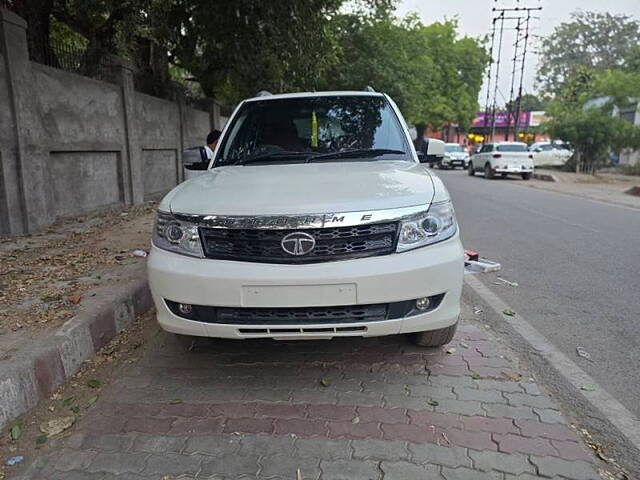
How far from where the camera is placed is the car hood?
→ 2594 mm

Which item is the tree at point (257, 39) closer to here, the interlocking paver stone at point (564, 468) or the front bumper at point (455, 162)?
the interlocking paver stone at point (564, 468)

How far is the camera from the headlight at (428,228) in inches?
103

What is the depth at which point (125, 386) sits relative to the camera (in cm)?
296

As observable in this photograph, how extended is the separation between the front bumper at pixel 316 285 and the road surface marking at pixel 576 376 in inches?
39.3

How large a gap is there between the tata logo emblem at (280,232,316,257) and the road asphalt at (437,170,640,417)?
203 centimetres

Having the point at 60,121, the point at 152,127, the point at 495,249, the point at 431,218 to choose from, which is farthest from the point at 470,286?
the point at 152,127

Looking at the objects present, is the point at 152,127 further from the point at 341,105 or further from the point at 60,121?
the point at 341,105

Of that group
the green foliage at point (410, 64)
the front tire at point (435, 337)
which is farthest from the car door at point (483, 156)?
the front tire at point (435, 337)

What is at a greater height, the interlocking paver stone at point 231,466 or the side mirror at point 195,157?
the side mirror at point 195,157

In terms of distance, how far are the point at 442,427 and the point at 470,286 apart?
2.73 m

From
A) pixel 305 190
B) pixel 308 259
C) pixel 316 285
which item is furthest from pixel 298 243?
pixel 305 190

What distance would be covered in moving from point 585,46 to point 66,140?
63.8 m

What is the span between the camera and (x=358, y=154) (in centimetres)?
373

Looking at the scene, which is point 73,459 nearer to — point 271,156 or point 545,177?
point 271,156
